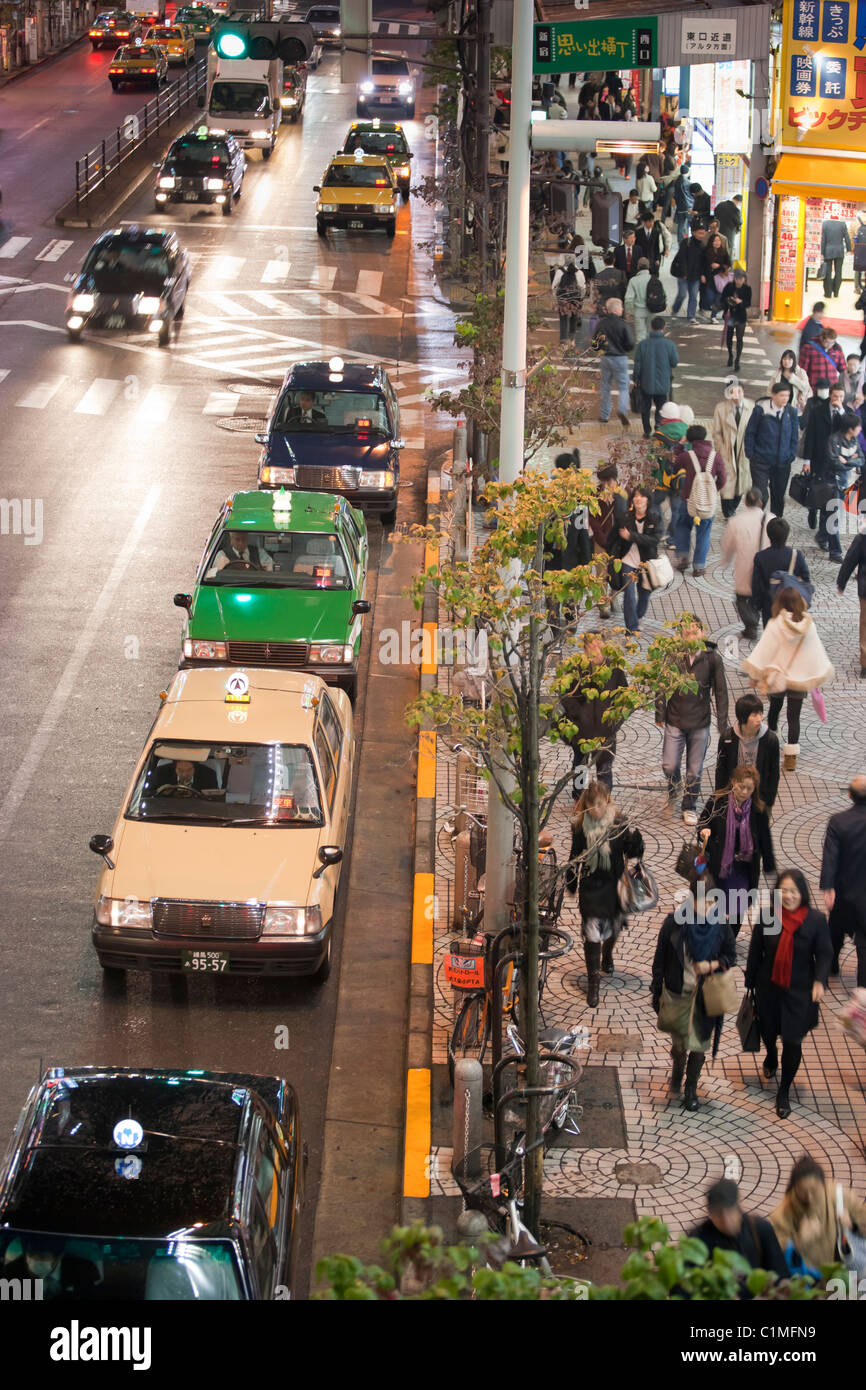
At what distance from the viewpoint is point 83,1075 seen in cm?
888

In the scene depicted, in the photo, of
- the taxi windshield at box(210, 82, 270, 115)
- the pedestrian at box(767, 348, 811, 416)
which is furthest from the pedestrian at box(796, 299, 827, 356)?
the taxi windshield at box(210, 82, 270, 115)

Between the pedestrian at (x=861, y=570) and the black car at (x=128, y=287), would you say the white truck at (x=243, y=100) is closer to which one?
the black car at (x=128, y=287)

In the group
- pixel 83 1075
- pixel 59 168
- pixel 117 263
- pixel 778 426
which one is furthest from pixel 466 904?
pixel 59 168

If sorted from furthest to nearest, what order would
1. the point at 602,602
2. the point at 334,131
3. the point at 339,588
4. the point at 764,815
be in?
the point at 334,131, the point at 339,588, the point at 764,815, the point at 602,602

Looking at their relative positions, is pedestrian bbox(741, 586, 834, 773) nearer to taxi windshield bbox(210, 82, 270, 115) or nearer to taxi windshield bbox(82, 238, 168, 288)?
taxi windshield bbox(82, 238, 168, 288)

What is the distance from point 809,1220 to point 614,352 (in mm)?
18147

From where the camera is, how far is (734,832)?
38.9ft

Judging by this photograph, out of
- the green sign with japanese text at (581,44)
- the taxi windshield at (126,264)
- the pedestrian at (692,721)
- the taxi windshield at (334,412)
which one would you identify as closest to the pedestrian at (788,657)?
the pedestrian at (692,721)

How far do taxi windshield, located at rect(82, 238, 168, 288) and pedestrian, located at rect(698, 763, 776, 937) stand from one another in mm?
21413

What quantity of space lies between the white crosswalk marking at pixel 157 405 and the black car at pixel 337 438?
4567 mm

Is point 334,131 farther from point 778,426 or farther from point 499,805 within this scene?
point 499,805

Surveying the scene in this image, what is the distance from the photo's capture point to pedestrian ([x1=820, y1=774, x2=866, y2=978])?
1114 cm

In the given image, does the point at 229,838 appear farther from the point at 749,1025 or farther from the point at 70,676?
the point at 70,676
